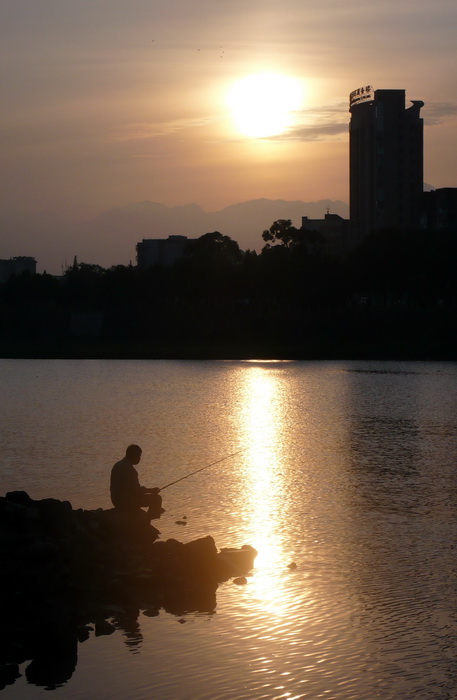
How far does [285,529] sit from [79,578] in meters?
6.26

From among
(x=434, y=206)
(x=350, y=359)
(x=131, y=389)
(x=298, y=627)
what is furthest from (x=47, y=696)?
(x=434, y=206)

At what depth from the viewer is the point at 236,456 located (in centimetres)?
3178

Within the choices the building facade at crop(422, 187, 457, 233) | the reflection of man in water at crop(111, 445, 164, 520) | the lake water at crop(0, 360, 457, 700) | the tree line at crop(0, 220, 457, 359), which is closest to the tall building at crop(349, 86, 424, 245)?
the building facade at crop(422, 187, 457, 233)

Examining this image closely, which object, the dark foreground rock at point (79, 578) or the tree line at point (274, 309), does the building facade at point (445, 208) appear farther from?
the dark foreground rock at point (79, 578)

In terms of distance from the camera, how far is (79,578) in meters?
14.5

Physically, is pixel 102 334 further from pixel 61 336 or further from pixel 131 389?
pixel 131 389

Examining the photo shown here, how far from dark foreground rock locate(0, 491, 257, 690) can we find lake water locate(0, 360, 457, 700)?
30 cm

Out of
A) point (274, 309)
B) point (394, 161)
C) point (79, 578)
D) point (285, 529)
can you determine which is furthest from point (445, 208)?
point (79, 578)

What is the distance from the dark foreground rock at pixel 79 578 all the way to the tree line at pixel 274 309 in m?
87.2

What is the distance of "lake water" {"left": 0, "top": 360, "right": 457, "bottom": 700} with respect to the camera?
12367 mm

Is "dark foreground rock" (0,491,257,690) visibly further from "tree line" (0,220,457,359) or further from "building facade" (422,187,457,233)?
"building facade" (422,187,457,233)

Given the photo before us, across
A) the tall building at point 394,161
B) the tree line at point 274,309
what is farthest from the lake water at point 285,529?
the tall building at point 394,161

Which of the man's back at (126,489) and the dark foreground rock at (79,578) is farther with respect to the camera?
the man's back at (126,489)

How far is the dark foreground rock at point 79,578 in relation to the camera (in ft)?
43.2
